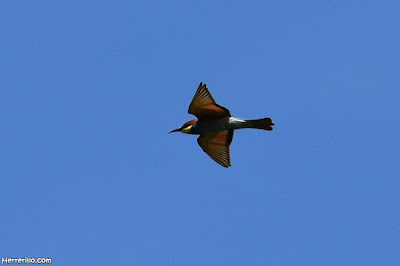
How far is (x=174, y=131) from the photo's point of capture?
1366cm

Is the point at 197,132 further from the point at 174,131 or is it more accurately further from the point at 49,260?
the point at 49,260

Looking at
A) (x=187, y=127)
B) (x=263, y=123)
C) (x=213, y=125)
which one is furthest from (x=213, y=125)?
(x=263, y=123)

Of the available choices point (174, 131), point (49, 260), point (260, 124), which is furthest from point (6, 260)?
point (260, 124)

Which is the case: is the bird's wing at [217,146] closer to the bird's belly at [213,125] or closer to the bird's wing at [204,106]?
the bird's belly at [213,125]

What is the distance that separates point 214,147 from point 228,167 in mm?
558

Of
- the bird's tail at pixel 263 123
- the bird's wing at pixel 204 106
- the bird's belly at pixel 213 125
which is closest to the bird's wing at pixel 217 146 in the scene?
the bird's belly at pixel 213 125

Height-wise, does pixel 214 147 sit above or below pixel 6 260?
above

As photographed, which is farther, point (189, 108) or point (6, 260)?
point (189, 108)

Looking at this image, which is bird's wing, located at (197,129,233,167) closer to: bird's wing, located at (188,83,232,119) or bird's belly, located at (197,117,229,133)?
bird's belly, located at (197,117,229,133)

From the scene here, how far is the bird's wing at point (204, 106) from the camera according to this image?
1210cm

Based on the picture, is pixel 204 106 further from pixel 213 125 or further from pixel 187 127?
pixel 187 127

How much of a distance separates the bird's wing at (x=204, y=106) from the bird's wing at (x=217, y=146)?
658 millimetres

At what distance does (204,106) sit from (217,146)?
1.43 metres

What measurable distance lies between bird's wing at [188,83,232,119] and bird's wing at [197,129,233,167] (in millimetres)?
658
